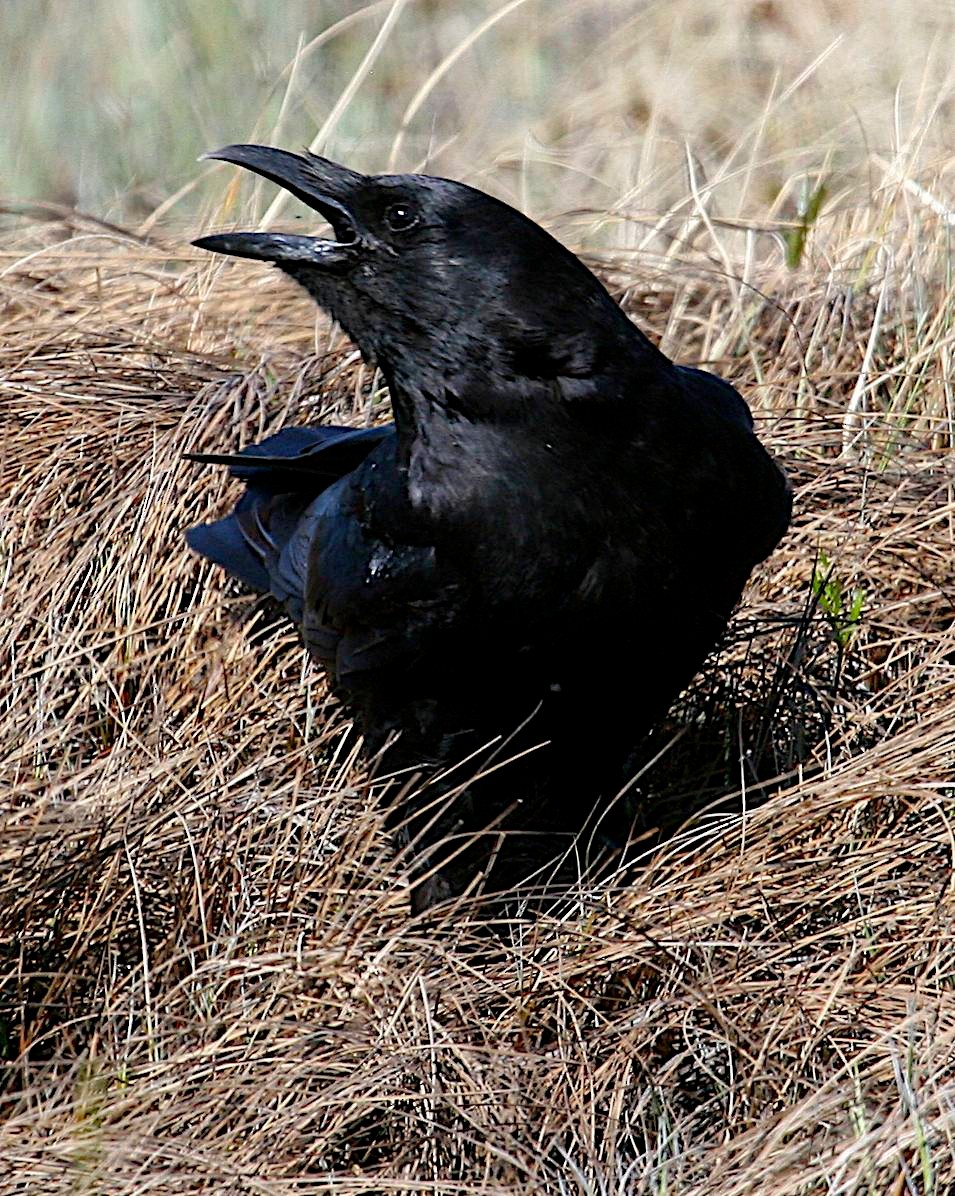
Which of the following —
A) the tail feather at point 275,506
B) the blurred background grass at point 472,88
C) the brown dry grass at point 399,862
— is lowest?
the brown dry grass at point 399,862

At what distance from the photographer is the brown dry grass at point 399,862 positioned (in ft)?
8.00

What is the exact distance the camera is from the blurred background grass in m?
6.02

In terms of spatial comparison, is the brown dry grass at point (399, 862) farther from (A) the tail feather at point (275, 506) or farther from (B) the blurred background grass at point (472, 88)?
(B) the blurred background grass at point (472, 88)

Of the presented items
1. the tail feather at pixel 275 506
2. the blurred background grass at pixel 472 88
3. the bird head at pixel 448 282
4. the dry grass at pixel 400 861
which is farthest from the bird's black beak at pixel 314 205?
the blurred background grass at pixel 472 88

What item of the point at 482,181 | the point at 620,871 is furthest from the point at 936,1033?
the point at 482,181

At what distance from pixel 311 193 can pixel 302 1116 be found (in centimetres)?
146

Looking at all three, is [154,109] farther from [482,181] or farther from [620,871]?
[620,871]

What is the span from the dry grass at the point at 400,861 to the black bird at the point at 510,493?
0.30 metres

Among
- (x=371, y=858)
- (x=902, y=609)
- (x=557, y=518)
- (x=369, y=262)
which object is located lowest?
(x=371, y=858)

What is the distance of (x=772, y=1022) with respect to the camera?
262 centimetres

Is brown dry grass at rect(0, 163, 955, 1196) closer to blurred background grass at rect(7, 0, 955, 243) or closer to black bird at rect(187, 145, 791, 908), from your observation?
black bird at rect(187, 145, 791, 908)

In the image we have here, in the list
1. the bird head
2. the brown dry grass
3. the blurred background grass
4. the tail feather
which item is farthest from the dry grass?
the blurred background grass

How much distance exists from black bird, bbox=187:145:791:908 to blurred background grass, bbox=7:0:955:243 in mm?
2903

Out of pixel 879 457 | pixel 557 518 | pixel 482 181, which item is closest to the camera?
pixel 557 518
